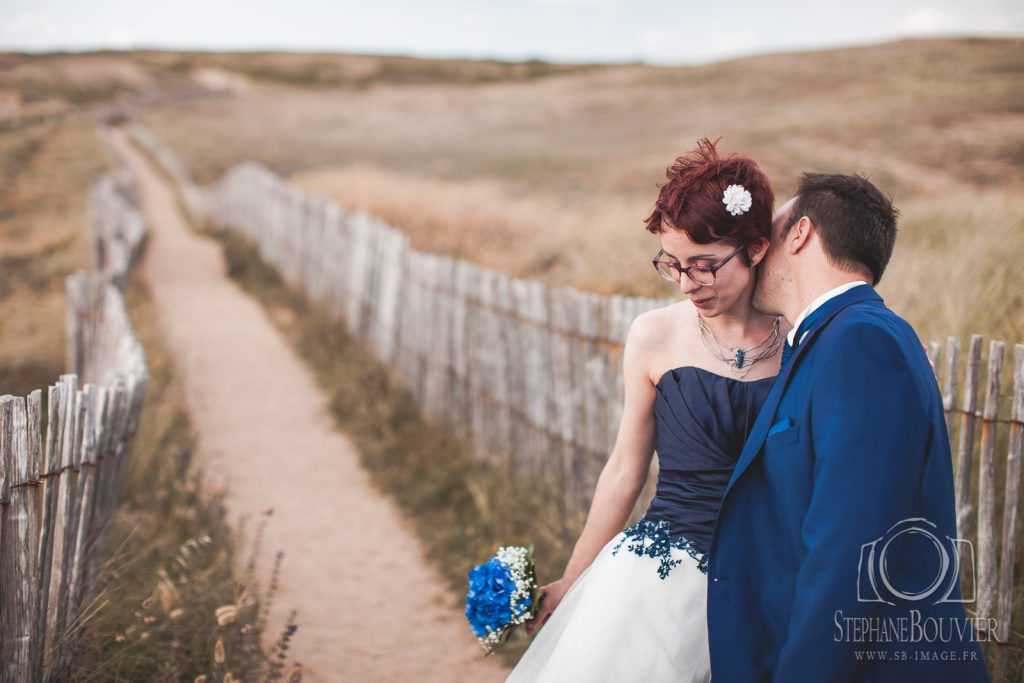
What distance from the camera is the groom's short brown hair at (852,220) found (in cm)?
204

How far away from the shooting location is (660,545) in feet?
7.91

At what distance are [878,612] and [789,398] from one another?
0.46 meters

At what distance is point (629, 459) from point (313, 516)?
4052mm

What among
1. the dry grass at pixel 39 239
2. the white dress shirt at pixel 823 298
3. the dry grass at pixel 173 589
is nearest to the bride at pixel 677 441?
the white dress shirt at pixel 823 298

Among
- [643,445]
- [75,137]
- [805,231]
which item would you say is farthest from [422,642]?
[75,137]

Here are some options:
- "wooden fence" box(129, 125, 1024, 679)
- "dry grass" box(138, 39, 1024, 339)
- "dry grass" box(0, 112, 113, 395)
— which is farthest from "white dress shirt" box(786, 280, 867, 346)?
"dry grass" box(0, 112, 113, 395)

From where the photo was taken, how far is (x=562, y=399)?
18.1ft

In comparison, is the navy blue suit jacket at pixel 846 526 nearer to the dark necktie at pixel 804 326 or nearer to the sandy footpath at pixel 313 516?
the dark necktie at pixel 804 326

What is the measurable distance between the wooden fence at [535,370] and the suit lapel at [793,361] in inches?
55.1

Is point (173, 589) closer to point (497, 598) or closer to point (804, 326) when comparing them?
point (497, 598)

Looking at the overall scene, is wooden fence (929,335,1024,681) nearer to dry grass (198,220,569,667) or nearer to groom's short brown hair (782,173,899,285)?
groom's short brown hair (782,173,899,285)

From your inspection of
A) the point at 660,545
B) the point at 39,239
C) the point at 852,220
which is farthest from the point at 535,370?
the point at 39,239

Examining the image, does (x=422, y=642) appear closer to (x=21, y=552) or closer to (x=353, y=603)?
(x=353, y=603)

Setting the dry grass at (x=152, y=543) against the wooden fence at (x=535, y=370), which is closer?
the wooden fence at (x=535, y=370)
